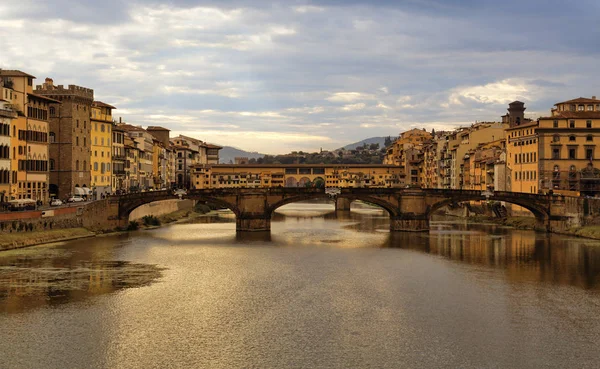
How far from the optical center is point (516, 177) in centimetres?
8356

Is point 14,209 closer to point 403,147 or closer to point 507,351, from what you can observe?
point 507,351

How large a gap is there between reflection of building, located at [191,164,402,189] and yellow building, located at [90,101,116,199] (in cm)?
5530

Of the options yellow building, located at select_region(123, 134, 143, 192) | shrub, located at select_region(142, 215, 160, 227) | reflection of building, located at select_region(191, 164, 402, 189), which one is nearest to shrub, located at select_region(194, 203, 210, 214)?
yellow building, located at select_region(123, 134, 143, 192)

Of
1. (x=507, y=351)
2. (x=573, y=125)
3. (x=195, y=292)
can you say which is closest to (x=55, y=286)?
(x=195, y=292)

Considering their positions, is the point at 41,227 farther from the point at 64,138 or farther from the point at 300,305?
the point at 300,305

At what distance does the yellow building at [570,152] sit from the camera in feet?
247

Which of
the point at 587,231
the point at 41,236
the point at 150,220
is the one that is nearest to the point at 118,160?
the point at 150,220

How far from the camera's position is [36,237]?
5597 cm

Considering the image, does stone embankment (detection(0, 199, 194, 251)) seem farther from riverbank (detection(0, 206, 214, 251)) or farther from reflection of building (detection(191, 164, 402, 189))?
reflection of building (detection(191, 164, 402, 189))

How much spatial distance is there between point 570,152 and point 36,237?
49.2 m

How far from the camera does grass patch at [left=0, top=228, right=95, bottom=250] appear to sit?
52.3 metres

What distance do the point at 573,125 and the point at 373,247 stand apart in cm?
2710

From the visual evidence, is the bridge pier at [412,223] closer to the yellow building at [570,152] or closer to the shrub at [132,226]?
the yellow building at [570,152]

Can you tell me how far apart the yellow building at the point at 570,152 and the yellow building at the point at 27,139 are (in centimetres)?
4593
